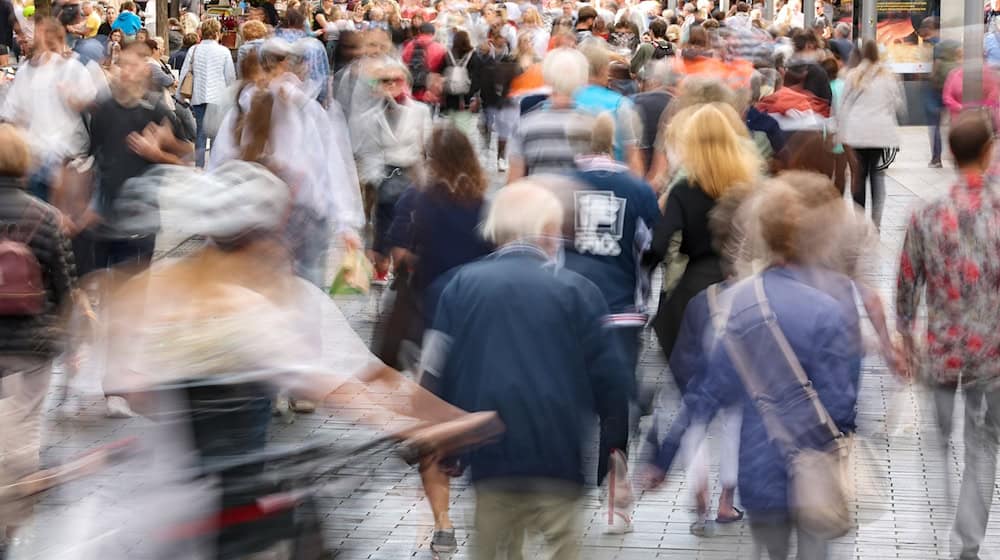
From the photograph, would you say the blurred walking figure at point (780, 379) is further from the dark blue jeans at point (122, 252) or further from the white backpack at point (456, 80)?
the white backpack at point (456, 80)

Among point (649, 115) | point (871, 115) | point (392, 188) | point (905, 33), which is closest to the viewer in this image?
point (392, 188)

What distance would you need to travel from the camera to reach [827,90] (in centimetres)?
1384

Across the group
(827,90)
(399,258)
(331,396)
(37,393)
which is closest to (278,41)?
(399,258)

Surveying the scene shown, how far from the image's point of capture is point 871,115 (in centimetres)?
1443

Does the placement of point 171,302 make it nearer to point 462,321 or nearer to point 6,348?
point 462,321

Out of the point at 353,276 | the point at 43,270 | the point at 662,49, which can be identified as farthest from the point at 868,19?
the point at 43,270

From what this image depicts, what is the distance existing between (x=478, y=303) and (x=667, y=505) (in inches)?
124

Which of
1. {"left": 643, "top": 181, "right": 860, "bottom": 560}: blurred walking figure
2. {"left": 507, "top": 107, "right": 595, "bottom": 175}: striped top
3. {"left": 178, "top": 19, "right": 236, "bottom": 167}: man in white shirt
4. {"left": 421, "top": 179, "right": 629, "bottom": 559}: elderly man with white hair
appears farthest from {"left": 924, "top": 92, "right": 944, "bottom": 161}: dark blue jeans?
{"left": 421, "top": 179, "right": 629, "bottom": 559}: elderly man with white hair

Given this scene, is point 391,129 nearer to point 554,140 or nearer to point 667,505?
point 554,140

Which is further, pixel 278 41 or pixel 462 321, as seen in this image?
pixel 278 41

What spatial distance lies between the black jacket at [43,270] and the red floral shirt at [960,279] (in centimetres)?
326

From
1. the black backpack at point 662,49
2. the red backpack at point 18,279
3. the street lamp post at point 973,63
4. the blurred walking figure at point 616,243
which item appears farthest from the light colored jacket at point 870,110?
the red backpack at point 18,279

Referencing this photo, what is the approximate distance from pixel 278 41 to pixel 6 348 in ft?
13.4

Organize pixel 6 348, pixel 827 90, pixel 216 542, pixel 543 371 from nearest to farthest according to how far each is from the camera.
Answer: pixel 216 542
pixel 543 371
pixel 6 348
pixel 827 90
